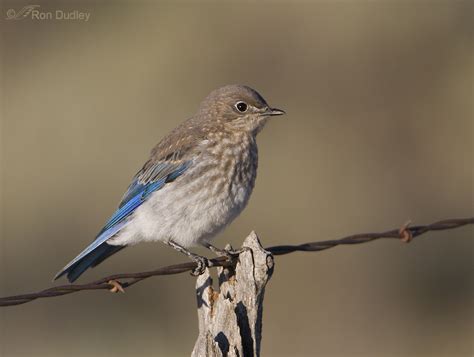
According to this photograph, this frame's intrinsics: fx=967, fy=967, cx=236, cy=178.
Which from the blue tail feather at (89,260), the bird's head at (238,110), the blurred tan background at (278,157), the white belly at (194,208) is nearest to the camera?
the white belly at (194,208)

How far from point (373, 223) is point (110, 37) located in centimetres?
623

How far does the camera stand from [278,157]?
42.3 feet

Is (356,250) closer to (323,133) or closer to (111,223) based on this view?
(323,133)

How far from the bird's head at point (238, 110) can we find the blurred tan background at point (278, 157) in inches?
135

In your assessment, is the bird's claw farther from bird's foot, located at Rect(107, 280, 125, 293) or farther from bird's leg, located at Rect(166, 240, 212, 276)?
bird's foot, located at Rect(107, 280, 125, 293)

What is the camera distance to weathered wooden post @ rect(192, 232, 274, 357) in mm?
4945

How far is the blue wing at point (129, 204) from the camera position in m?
7.09

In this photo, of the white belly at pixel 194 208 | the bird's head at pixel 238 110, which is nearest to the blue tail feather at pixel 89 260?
the white belly at pixel 194 208

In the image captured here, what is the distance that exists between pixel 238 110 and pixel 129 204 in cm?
115

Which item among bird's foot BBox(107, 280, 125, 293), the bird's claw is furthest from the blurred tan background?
bird's foot BBox(107, 280, 125, 293)

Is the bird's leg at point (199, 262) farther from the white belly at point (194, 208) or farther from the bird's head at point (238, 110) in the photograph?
the bird's head at point (238, 110)

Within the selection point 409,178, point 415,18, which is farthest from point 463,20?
point 409,178

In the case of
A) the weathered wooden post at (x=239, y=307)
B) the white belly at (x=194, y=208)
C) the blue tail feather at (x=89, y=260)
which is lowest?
the weathered wooden post at (x=239, y=307)

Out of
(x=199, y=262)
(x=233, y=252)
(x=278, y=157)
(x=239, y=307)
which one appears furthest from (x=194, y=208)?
(x=278, y=157)
